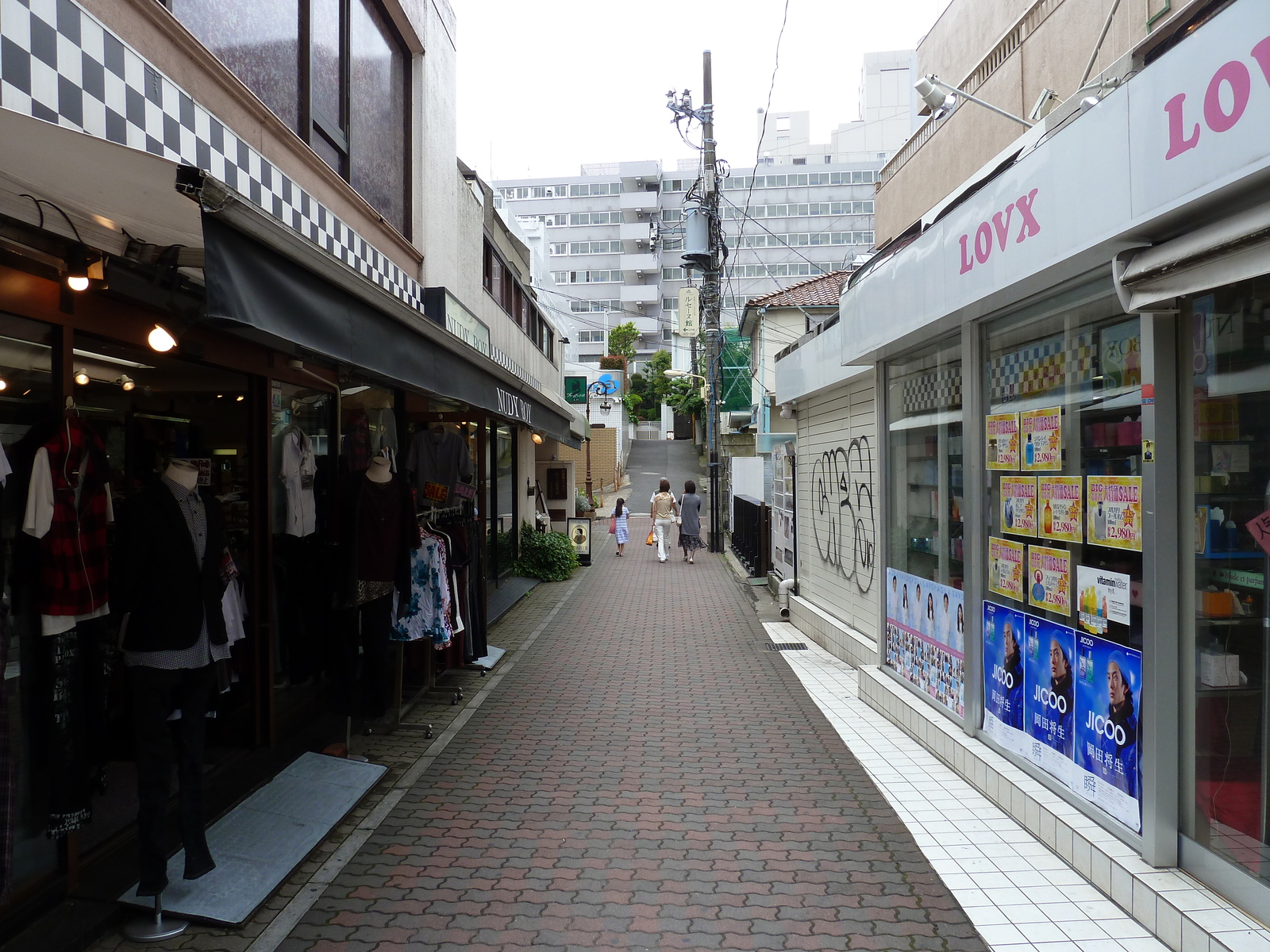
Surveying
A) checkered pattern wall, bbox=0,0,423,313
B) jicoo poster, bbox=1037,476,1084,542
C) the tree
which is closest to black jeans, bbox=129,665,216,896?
checkered pattern wall, bbox=0,0,423,313

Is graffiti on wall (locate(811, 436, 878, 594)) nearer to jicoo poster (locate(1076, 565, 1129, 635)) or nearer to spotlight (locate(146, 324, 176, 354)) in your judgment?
jicoo poster (locate(1076, 565, 1129, 635))

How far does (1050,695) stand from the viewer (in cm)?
473

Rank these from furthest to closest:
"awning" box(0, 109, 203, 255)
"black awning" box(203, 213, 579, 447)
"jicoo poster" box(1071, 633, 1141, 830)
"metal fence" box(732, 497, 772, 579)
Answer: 1. "metal fence" box(732, 497, 772, 579)
2. "jicoo poster" box(1071, 633, 1141, 830)
3. "black awning" box(203, 213, 579, 447)
4. "awning" box(0, 109, 203, 255)

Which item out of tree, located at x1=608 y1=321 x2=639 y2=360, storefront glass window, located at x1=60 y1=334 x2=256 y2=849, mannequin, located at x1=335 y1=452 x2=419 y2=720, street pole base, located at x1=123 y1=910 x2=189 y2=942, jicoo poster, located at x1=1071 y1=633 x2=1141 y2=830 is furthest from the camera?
tree, located at x1=608 y1=321 x2=639 y2=360

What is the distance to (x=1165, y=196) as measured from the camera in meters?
3.28

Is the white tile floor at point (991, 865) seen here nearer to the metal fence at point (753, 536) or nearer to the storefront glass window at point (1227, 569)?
the storefront glass window at point (1227, 569)

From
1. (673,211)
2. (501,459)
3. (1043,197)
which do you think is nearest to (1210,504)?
(1043,197)

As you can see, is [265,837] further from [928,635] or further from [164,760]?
[928,635]

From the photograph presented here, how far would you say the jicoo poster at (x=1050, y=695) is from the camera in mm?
4547

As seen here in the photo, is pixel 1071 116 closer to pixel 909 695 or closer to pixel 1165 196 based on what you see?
pixel 1165 196

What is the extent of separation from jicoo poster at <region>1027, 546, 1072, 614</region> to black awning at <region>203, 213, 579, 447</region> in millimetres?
3858

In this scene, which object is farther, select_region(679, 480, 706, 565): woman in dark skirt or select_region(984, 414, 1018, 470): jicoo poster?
select_region(679, 480, 706, 565): woman in dark skirt

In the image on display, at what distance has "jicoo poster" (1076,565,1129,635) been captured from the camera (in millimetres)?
4082

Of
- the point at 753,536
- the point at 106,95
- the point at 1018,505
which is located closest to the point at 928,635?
the point at 1018,505
